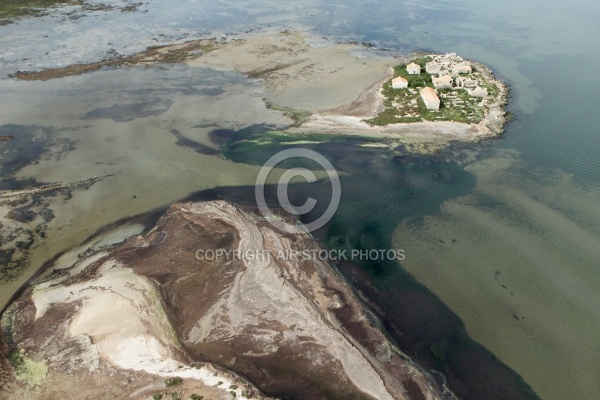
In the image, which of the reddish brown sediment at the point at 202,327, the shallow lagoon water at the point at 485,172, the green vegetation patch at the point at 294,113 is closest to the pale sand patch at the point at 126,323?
the reddish brown sediment at the point at 202,327

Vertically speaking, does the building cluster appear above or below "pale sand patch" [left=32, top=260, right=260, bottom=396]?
above

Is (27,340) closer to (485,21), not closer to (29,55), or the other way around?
(29,55)

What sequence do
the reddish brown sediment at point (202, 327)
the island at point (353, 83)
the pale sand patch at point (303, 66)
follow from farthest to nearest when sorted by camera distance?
1. the pale sand patch at point (303, 66)
2. the island at point (353, 83)
3. the reddish brown sediment at point (202, 327)

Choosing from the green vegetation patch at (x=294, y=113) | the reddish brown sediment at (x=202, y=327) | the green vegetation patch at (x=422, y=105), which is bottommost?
the reddish brown sediment at (x=202, y=327)

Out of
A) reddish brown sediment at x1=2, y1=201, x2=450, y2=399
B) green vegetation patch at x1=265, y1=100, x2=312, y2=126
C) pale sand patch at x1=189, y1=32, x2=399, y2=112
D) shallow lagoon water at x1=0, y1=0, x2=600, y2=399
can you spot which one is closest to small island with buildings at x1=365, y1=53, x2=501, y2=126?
shallow lagoon water at x1=0, y1=0, x2=600, y2=399

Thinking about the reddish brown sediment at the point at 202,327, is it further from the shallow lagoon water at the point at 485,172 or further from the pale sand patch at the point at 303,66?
the pale sand patch at the point at 303,66

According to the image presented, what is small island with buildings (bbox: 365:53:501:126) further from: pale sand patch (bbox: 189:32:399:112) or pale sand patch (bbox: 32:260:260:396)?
pale sand patch (bbox: 32:260:260:396)
